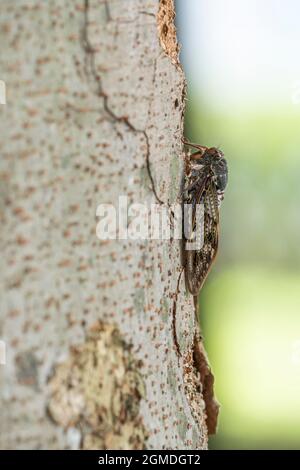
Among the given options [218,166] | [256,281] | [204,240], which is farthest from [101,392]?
[256,281]

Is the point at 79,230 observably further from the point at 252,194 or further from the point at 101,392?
the point at 252,194

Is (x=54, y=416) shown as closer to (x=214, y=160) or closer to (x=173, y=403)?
(x=173, y=403)

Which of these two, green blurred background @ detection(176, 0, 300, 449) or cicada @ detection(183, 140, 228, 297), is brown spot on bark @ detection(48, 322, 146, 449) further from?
green blurred background @ detection(176, 0, 300, 449)

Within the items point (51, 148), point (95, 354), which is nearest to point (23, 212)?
point (51, 148)

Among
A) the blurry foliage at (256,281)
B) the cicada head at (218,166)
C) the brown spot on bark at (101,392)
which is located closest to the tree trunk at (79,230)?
the brown spot on bark at (101,392)

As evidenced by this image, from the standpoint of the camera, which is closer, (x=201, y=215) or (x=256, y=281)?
(x=201, y=215)

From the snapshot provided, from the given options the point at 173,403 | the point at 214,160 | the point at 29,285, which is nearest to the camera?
the point at 29,285

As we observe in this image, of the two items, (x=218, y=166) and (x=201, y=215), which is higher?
(x=218, y=166)
